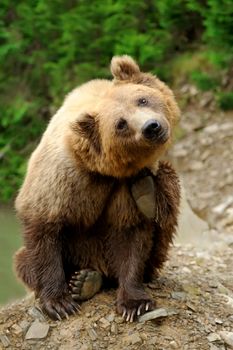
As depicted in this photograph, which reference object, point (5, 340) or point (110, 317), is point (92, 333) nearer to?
point (110, 317)

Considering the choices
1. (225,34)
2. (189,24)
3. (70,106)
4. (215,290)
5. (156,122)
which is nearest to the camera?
(156,122)

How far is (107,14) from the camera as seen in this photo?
12352mm

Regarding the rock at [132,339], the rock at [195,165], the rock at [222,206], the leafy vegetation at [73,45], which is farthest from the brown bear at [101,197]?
the leafy vegetation at [73,45]

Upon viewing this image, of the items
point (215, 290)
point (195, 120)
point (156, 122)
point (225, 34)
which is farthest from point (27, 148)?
point (156, 122)

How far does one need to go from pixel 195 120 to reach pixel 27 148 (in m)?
3.86

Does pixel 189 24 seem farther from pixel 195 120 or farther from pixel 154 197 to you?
pixel 154 197

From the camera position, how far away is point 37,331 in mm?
4523

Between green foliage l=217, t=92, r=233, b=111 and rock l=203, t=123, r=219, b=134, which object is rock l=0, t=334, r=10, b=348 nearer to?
rock l=203, t=123, r=219, b=134

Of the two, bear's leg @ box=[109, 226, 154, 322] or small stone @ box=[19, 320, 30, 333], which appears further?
small stone @ box=[19, 320, 30, 333]

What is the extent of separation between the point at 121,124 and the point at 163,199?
0.66m

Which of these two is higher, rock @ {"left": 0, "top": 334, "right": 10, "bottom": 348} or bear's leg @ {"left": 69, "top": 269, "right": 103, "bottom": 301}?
bear's leg @ {"left": 69, "top": 269, "right": 103, "bottom": 301}

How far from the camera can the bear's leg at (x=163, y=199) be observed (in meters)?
4.42

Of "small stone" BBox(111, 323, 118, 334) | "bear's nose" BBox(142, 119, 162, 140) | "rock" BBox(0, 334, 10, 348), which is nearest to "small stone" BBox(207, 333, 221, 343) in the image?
"small stone" BBox(111, 323, 118, 334)

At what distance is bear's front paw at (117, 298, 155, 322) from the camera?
4.43m
